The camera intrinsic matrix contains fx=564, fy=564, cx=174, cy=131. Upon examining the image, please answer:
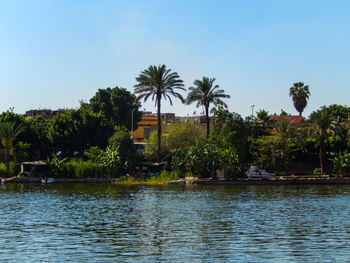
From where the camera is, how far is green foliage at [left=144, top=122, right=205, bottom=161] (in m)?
88.9

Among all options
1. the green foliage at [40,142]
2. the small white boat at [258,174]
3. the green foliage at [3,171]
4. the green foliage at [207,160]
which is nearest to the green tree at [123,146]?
the green foliage at [207,160]

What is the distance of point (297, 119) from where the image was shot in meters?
119

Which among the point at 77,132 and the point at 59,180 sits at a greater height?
the point at 77,132

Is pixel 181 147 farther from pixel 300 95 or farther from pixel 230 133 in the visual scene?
pixel 300 95

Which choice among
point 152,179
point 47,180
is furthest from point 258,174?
point 47,180

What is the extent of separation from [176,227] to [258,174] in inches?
1710

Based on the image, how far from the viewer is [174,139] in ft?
299

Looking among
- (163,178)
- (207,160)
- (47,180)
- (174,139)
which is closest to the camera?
(207,160)

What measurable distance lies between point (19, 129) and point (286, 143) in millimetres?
41858

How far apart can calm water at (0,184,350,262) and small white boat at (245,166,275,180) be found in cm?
1726

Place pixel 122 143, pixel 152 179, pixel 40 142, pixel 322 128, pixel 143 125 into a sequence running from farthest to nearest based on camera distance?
pixel 143 125
pixel 40 142
pixel 122 143
pixel 152 179
pixel 322 128

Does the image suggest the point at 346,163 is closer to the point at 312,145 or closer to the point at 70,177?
the point at 312,145

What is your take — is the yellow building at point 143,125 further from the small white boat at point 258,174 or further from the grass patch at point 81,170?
the small white boat at point 258,174

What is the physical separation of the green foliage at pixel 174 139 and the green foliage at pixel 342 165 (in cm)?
2357
